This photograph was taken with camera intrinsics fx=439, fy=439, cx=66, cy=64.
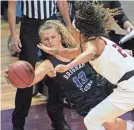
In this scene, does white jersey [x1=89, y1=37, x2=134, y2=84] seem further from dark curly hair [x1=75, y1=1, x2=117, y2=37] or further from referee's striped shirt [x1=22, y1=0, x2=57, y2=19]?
referee's striped shirt [x1=22, y1=0, x2=57, y2=19]

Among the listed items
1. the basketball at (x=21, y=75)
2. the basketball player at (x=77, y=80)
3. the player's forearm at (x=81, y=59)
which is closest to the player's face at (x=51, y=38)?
the basketball player at (x=77, y=80)

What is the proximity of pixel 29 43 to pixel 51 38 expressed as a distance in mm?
372

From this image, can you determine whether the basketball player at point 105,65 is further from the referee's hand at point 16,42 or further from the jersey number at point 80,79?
the referee's hand at point 16,42

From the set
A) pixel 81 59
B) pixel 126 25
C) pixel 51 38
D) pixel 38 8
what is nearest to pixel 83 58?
pixel 81 59

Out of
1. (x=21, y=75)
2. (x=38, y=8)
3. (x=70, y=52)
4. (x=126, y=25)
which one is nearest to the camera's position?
(x=21, y=75)

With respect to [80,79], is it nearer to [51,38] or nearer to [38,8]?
[51,38]

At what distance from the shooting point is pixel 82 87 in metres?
3.20

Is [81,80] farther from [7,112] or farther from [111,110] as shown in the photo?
[7,112]

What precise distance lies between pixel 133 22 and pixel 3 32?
365cm

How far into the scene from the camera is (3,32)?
25.4 feet

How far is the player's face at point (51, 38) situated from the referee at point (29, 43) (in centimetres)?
29

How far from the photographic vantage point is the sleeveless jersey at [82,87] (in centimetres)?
319

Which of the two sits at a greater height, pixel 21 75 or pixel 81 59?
Result: pixel 81 59

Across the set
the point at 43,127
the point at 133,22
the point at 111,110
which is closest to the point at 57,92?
the point at 43,127
